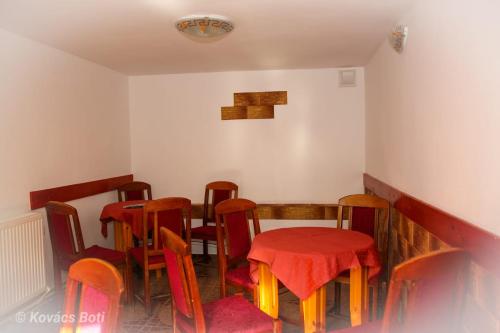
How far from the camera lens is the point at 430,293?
1.51 meters

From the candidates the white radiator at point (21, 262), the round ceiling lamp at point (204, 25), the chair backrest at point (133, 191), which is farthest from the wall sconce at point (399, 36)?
the chair backrest at point (133, 191)

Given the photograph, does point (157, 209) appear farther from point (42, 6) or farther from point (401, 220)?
point (401, 220)

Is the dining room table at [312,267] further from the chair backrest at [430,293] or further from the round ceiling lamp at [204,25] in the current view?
the round ceiling lamp at [204,25]

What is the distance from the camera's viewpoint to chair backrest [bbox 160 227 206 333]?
1.82m

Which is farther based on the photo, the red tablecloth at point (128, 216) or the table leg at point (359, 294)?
the red tablecloth at point (128, 216)

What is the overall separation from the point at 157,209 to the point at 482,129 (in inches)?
90.7

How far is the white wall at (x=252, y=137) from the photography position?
15.8 feet

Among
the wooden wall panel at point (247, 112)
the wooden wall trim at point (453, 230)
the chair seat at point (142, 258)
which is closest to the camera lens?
the wooden wall trim at point (453, 230)

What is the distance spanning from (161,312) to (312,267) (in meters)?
1.67

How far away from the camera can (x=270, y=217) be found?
16.0 feet

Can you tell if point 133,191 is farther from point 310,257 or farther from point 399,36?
point 399,36

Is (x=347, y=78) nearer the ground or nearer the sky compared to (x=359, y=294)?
nearer the sky

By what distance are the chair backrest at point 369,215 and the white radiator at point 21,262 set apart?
8.29 feet

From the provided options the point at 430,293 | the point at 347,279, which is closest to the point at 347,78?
the point at 347,279
